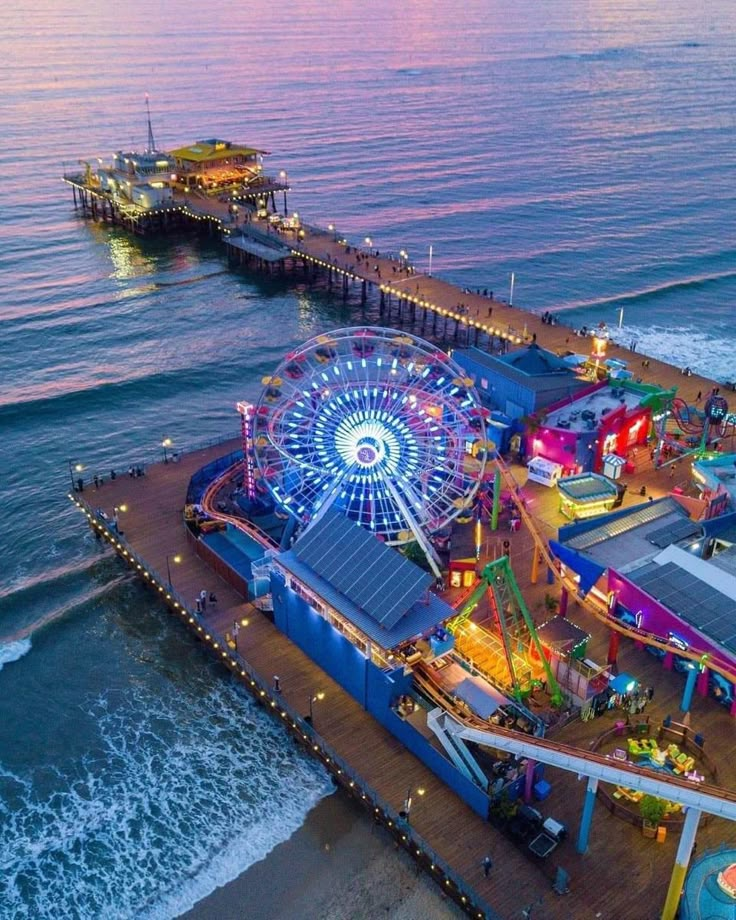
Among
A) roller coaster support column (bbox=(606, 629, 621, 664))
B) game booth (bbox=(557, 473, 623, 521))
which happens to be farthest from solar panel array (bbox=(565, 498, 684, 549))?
roller coaster support column (bbox=(606, 629, 621, 664))

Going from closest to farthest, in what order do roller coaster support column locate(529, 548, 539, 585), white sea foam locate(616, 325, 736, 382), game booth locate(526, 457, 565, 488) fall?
roller coaster support column locate(529, 548, 539, 585) → game booth locate(526, 457, 565, 488) → white sea foam locate(616, 325, 736, 382)

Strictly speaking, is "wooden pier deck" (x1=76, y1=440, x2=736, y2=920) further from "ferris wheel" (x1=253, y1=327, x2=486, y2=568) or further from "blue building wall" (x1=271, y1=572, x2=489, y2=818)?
"ferris wheel" (x1=253, y1=327, x2=486, y2=568)

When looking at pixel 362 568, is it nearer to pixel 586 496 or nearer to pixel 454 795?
pixel 454 795

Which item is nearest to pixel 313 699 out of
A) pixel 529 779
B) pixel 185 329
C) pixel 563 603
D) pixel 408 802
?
pixel 408 802

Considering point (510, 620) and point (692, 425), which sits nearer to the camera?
point (510, 620)

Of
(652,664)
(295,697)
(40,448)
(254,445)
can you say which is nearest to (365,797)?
(295,697)

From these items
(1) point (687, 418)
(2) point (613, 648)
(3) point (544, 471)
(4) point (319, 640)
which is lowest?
(4) point (319, 640)

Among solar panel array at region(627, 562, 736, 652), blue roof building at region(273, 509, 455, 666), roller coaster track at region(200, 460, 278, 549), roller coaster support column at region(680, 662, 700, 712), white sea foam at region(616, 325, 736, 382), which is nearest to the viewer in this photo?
roller coaster support column at region(680, 662, 700, 712)
